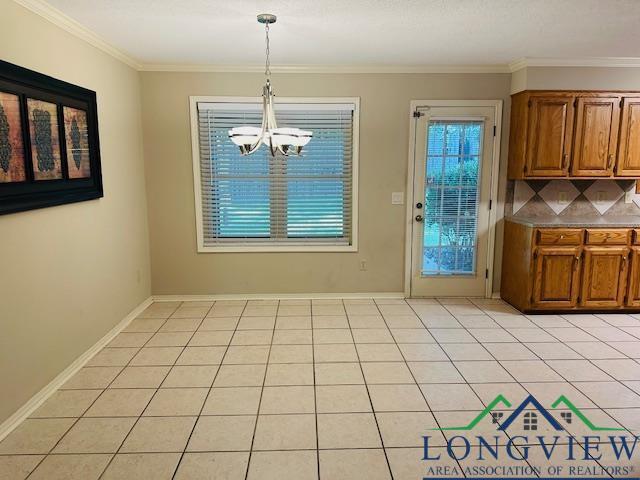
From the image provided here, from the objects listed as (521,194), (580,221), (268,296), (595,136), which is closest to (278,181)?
(268,296)

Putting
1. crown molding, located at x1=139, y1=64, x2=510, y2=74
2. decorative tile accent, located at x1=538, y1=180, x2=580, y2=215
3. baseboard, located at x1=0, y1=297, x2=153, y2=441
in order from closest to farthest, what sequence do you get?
baseboard, located at x1=0, y1=297, x2=153, y2=441
crown molding, located at x1=139, y1=64, x2=510, y2=74
decorative tile accent, located at x1=538, y1=180, x2=580, y2=215

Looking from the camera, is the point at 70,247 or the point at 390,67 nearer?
the point at 70,247

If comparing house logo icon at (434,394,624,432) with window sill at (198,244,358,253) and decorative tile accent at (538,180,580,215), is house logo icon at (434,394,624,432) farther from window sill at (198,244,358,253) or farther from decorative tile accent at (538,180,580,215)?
decorative tile accent at (538,180,580,215)

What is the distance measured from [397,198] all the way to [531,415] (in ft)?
8.45

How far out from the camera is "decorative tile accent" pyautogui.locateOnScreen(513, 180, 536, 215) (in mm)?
4496

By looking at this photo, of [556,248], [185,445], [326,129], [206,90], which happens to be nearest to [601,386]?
[556,248]

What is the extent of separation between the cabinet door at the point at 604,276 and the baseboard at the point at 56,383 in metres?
4.32

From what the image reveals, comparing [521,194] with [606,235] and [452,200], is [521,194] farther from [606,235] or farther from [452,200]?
[606,235]

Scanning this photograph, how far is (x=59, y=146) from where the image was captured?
287 centimetres

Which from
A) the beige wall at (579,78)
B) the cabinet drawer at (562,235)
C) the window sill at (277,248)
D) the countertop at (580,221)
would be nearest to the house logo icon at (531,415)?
the cabinet drawer at (562,235)

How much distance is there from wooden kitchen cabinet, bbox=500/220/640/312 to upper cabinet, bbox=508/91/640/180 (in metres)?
0.62

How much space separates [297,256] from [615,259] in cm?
310

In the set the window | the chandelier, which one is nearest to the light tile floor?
the window

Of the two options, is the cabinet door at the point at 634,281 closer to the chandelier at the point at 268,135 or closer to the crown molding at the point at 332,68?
the crown molding at the point at 332,68
